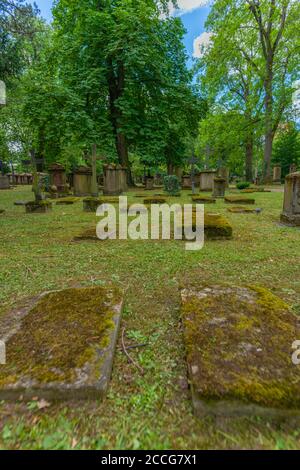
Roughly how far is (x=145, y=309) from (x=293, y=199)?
452cm

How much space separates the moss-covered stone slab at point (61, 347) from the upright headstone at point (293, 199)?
467 cm

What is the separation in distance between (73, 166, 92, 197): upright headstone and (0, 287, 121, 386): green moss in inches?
387

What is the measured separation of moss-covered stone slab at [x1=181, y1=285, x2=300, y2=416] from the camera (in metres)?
1.06

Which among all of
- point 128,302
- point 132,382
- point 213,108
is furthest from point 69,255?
point 213,108

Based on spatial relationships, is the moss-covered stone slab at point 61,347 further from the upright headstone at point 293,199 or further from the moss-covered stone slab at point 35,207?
the moss-covered stone slab at point 35,207

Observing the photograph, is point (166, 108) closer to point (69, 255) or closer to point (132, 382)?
point (69, 255)

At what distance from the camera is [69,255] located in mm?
3430

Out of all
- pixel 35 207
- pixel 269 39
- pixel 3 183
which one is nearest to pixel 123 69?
pixel 269 39

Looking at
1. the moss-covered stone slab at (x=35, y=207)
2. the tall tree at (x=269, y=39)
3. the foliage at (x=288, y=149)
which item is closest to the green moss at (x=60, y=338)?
the moss-covered stone slab at (x=35, y=207)

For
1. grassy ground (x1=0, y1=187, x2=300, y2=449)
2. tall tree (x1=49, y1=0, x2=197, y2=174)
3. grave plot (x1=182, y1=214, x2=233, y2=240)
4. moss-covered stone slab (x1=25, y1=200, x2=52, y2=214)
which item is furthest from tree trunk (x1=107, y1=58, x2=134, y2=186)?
grave plot (x1=182, y1=214, x2=233, y2=240)

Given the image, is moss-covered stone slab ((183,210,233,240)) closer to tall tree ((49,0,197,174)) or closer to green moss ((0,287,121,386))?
green moss ((0,287,121,386))

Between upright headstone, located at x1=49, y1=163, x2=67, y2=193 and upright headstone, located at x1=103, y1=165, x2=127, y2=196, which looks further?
upright headstone, located at x1=49, y1=163, x2=67, y2=193

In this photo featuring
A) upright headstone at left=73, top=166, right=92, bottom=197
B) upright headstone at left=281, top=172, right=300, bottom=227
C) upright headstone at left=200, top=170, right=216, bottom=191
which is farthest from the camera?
upright headstone at left=200, top=170, right=216, bottom=191

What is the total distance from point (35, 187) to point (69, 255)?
18.9ft
